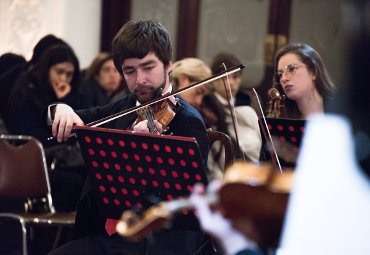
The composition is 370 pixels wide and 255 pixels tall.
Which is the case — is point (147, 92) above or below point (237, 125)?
above

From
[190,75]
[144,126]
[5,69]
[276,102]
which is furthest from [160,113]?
[5,69]

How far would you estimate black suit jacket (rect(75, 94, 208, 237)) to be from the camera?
2453mm

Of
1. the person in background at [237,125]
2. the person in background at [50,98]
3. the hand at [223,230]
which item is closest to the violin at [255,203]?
the hand at [223,230]

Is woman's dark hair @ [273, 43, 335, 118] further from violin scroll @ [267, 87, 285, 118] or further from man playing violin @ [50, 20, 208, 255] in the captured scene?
man playing violin @ [50, 20, 208, 255]

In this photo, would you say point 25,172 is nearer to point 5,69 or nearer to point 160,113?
point 160,113

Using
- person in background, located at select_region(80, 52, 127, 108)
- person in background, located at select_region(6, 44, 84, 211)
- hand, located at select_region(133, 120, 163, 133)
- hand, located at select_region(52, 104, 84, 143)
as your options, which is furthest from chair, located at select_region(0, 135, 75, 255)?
person in background, located at select_region(80, 52, 127, 108)

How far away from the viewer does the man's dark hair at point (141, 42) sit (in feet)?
8.25

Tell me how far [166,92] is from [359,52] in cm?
97

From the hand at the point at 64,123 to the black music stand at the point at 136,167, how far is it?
225mm

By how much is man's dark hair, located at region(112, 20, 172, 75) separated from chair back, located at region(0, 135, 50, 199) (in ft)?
3.78

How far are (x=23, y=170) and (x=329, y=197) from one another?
2.56m

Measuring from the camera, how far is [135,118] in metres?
2.62

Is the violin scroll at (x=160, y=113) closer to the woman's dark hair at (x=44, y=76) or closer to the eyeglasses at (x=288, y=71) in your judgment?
the eyeglasses at (x=288, y=71)

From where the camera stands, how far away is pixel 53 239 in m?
4.65
